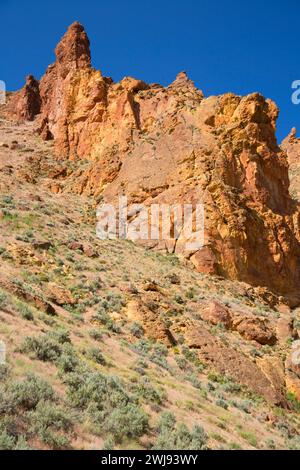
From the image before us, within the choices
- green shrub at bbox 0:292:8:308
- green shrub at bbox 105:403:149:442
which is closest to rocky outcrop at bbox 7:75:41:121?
green shrub at bbox 0:292:8:308

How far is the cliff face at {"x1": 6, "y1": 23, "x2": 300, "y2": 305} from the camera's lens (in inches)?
1102

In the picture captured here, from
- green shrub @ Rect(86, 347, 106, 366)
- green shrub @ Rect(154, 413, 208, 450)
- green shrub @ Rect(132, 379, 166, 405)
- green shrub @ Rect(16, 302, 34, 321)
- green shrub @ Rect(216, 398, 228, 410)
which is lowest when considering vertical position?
green shrub @ Rect(216, 398, 228, 410)

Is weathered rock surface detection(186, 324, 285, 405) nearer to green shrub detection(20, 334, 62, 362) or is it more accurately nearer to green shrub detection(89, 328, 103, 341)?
green shrub detection(89, 328, 103, 341)

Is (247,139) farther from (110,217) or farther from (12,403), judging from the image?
(12,403)

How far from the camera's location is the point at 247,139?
33.4 metres

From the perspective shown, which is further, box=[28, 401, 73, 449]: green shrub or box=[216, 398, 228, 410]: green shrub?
box=[216, 398, 228, 410]: green shrub

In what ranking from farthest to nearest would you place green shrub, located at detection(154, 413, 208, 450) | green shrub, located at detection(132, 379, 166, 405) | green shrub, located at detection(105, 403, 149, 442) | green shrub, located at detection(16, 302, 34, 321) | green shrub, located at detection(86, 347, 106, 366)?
green shrub, located at detection(16, 302, 34, 321), green shrub, located at detection(86, 347, 106, 366), green shrub, located at detection(132, 379, 166, 405), green shrub, located at detection(154, 413, 208, 450), green shrub, located at detection(105, 403, 149, 442)

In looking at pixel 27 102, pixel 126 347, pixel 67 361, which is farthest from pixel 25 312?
pixel 27 102

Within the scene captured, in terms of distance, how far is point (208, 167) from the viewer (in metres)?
30.3

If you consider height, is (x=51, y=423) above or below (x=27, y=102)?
below

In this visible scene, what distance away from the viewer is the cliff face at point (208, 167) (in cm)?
2800

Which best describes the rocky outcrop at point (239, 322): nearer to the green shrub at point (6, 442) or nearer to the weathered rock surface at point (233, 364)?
the weathered rock surface at point (233, 364)

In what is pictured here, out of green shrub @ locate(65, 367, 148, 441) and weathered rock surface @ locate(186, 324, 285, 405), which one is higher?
green shrub @ locate(65, 367, 148, 441)

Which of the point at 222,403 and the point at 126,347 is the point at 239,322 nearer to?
the point at 222,403
